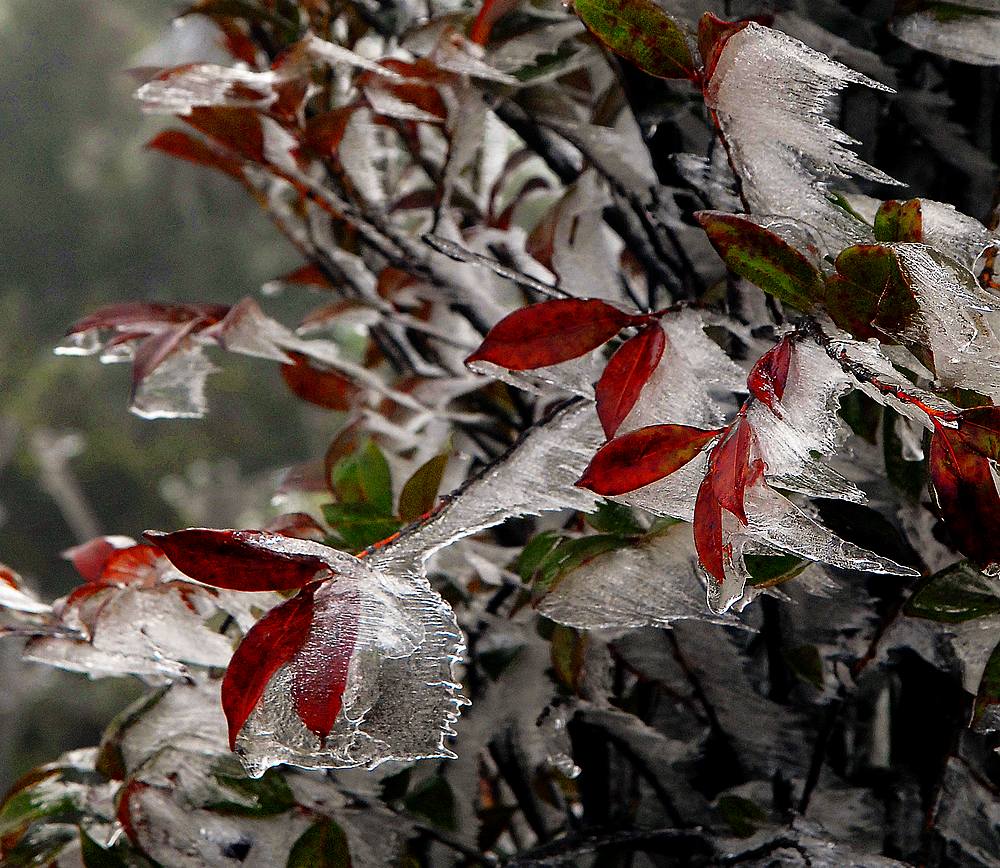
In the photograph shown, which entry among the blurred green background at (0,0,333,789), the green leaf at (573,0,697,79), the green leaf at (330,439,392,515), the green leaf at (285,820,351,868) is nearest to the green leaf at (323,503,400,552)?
the green leaf at (330,439,392,515)

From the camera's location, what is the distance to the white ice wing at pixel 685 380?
0.32 metres

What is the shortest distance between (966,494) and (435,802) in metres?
0.28

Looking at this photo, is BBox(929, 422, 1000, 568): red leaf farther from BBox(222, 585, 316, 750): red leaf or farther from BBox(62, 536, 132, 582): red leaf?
BBox(62, 536, 132, 582): red leaf

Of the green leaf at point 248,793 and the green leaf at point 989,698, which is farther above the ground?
the green leaf at point 989,698

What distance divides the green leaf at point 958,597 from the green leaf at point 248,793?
259 millimetres

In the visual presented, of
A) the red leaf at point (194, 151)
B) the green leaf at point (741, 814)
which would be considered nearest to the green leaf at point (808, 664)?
the green leaf at point (741, 814)

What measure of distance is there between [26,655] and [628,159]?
33 cm

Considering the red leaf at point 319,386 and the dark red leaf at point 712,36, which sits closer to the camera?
the dark red leaf at point 712,36

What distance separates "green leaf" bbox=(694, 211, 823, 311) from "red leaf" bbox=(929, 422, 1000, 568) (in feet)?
0.18

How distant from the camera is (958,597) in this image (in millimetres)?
338

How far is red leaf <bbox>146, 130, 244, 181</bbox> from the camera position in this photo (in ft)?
1.82

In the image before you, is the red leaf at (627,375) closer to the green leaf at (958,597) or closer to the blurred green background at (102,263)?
the green leaf at (958,597)

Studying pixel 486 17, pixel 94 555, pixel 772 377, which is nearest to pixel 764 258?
pixel 772 377

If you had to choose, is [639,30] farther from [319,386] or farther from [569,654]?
[319,386]
